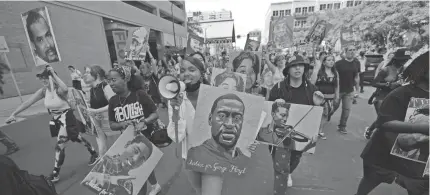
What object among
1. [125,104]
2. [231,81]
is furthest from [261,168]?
[125,104]

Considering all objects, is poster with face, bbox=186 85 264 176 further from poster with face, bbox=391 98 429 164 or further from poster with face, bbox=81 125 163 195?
poster with face, bbox=391 98 429 164

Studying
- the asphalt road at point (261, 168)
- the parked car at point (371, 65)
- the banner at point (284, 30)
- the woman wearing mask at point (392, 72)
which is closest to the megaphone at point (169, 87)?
the asphalt road at point (261, 168)

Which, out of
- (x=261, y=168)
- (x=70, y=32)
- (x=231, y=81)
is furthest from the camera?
(x=70, y=32)

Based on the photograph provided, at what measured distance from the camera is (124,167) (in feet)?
6.09

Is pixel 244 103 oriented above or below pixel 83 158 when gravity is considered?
above

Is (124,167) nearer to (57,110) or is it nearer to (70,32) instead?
(57,110)

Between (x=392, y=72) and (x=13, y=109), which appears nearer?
(x=392, y=72)

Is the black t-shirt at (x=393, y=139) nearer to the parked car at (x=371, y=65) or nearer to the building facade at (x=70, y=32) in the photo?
the building facade at (x=70, y=32)

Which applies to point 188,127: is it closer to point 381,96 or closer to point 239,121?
point 239,121

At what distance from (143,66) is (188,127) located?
5101mm

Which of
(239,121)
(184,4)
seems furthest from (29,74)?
(184,4)

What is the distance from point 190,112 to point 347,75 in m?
4.00

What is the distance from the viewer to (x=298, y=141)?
2.04m

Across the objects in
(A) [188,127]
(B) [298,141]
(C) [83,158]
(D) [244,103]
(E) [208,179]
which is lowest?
(C) [83,158]
